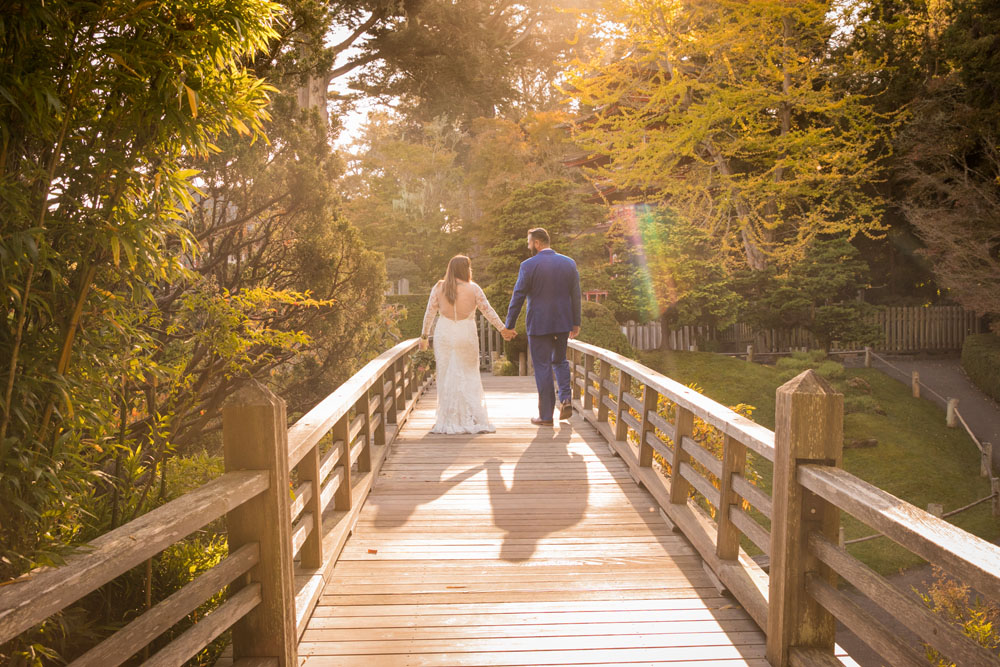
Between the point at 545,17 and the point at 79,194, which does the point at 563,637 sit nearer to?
the point at 79,194

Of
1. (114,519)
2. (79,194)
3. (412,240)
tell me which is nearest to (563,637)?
(114,519)

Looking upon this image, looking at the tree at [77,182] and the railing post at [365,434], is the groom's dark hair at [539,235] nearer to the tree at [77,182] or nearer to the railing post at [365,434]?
the railing post at [365,434]

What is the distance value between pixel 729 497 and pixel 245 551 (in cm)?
241

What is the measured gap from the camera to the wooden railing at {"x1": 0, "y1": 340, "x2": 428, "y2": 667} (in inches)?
68.5

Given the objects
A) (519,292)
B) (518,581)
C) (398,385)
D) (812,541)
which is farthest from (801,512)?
(398,385)

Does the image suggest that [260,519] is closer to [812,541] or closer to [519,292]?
[812,541]

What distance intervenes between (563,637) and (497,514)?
188 centimetres

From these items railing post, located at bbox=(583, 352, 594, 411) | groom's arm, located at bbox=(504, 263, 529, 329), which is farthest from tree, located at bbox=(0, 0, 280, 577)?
railing post, located at bbox=(583, 352, 594, 411)

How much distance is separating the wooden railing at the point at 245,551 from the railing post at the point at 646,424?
7.58 feet

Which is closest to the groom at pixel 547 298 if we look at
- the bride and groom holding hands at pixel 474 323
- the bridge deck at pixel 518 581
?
the bride and groom holding hands at pixel 474 323

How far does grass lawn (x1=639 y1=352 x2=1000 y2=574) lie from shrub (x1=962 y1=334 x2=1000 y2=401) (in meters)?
1.53

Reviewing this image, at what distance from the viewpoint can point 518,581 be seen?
152 inches

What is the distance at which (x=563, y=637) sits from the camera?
3.21m

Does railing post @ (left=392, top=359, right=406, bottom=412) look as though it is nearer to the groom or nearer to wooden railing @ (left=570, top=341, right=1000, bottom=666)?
the groom
